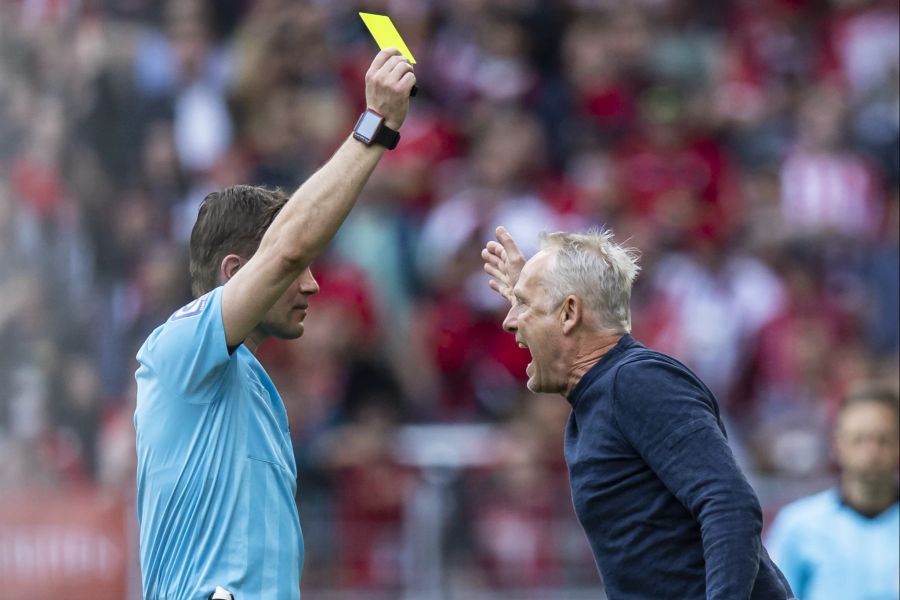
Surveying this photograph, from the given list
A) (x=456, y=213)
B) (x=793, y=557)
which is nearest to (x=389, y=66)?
(x=793, y=557)

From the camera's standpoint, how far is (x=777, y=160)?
12.5 m

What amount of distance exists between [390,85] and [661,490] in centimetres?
135

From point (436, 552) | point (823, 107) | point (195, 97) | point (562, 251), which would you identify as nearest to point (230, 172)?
point (195, 97)

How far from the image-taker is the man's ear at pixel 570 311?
4828mm

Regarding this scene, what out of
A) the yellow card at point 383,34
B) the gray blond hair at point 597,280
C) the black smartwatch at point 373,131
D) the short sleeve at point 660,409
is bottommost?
the short sleeve at point 660,409

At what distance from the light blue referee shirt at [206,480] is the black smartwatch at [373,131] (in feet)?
1.91

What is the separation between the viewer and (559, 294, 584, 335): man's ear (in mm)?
4828

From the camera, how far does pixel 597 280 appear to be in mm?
4828

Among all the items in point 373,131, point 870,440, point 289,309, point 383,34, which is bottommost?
point 870,440

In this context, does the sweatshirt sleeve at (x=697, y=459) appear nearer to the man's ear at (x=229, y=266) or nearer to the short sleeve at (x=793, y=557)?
the man's ear at (x=229, y=266)

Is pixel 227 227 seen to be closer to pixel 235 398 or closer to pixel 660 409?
pixel 235 398

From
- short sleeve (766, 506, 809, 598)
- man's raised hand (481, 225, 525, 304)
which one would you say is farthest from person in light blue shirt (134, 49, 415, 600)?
short sleeve (766, 506, 809, 598)

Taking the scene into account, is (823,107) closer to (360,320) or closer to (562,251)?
(360,320)

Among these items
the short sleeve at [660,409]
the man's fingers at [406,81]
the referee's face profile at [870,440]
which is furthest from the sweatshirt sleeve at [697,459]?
the referee's face profile at [870,440]
